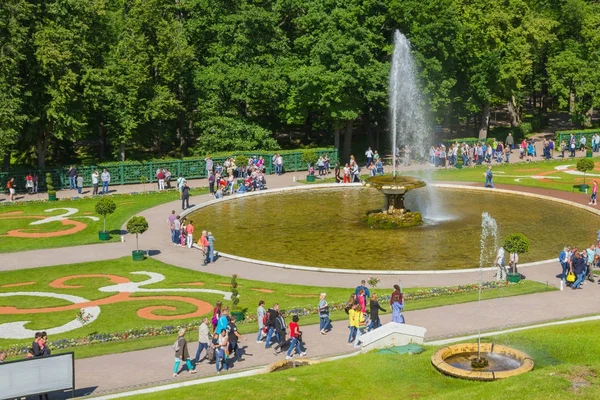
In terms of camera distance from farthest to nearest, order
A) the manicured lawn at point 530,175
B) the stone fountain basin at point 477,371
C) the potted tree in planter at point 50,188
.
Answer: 1. the manicured lawn at point 530,175
2. the potted tree in planter at point 50,188
3. the stone fountain basin at point 477,371

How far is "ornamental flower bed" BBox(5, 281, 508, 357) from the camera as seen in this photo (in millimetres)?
31328

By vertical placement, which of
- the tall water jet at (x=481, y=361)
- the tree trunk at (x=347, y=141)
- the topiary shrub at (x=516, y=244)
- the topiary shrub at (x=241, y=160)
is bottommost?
the tall water jet at (x=481, y=361)

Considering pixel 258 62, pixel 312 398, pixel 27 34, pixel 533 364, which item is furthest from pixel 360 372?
pixel 258 62

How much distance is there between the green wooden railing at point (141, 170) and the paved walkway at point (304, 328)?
18.7m

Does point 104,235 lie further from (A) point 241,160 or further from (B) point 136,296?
(A) point 241,160

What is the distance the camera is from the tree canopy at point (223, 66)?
67938 millimetres

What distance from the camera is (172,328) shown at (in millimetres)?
33000

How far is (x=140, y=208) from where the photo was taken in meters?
58.8

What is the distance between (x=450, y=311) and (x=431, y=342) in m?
4.60

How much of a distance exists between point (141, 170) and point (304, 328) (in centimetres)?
4019

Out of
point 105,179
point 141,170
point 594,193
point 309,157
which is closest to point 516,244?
point 594,193

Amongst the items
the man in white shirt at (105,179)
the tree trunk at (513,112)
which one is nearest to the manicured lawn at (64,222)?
the man in white shirt at (105,179)

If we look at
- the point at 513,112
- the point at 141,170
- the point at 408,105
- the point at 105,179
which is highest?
the point at 408,105

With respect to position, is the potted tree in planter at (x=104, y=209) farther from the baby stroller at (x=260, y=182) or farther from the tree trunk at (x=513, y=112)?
the tree trunk at (x=513, y=112)
